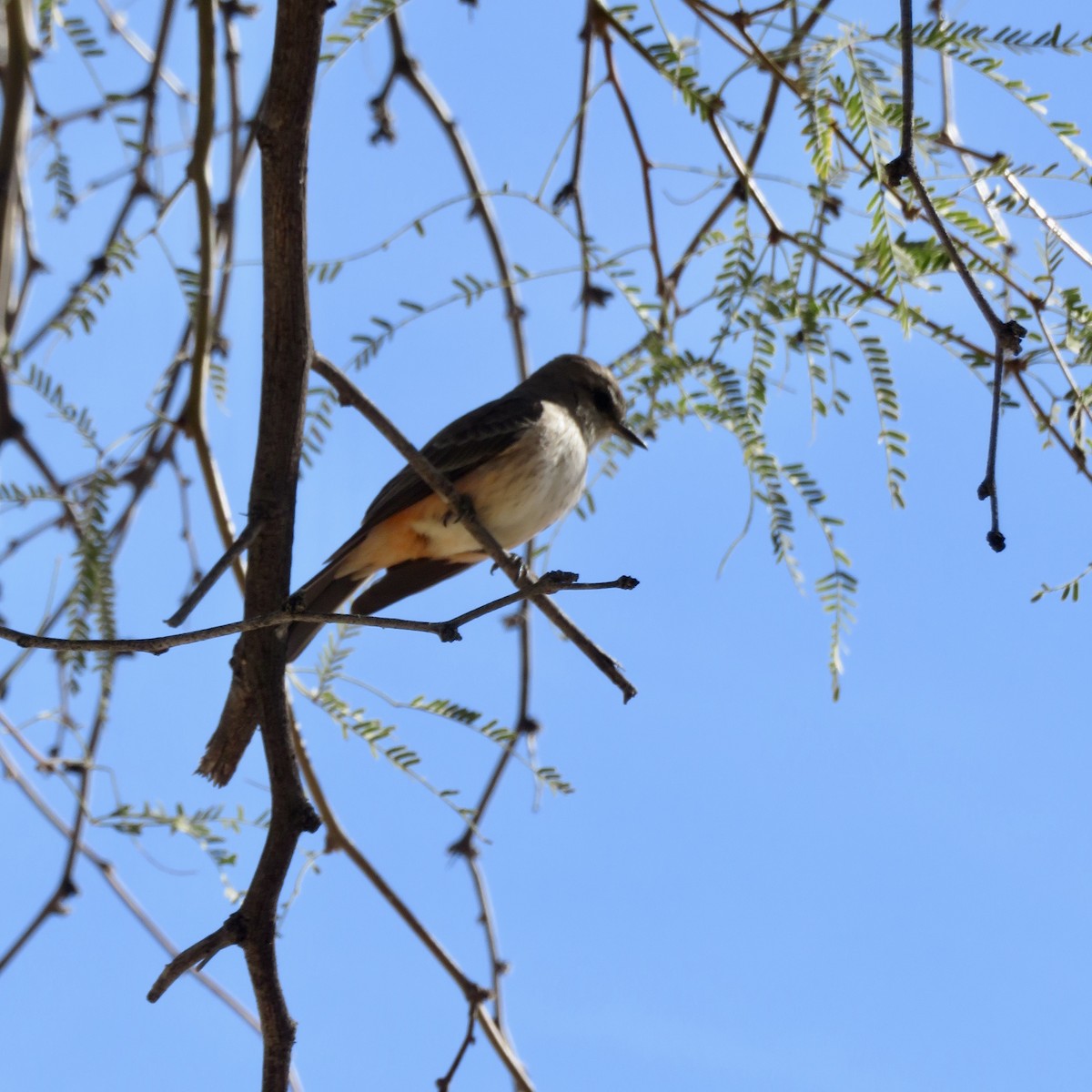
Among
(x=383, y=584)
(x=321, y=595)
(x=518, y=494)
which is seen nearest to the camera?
(x=321, y=595)

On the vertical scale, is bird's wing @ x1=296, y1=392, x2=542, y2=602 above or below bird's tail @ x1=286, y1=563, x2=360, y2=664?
above

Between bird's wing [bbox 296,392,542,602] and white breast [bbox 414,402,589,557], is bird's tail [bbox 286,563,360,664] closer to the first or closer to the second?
bird's wing [bbox 296,392,542,602]

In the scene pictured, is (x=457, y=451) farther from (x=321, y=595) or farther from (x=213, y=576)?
(x=213, y=576)

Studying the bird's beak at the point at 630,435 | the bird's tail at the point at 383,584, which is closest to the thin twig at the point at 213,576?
the bird's tail at the point at 383,584

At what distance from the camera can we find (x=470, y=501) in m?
4.11

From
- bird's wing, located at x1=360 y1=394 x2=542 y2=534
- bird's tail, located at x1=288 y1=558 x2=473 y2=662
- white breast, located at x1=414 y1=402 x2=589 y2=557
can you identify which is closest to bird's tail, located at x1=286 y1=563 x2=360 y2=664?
bird's tail, located at x1=288 y1=558 x2=473 y2=662

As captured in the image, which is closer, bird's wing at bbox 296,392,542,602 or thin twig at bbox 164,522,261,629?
thin twig at bbox 164,522,261,629

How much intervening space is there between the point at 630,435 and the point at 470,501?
60 cm

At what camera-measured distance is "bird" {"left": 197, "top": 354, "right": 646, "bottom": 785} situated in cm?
411

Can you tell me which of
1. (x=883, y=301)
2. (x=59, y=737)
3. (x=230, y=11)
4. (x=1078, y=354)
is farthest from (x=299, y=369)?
(x=230, y=11)

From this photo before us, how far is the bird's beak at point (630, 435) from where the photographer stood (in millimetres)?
4293

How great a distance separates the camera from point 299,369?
284 cm

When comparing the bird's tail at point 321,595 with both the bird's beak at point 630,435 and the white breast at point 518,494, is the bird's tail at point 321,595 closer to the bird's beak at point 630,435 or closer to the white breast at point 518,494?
the white breast at point 518,494

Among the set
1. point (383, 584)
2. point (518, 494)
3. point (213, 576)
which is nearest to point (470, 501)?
point (518, 494)
